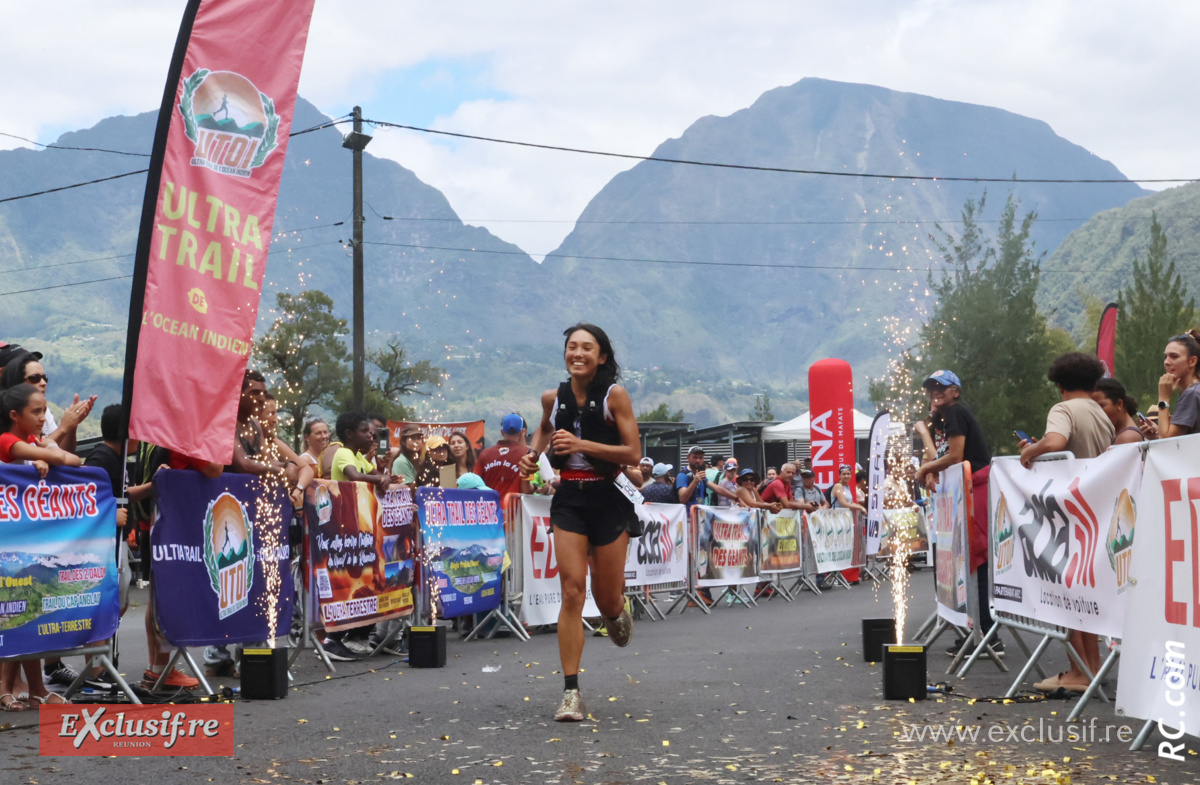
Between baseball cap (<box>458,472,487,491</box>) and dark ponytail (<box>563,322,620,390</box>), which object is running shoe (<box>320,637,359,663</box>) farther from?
dark ponytail (<box>563,322,620,390</box>)

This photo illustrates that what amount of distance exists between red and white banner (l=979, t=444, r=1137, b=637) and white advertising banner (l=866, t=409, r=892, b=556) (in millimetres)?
14399

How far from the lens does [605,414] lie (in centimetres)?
673

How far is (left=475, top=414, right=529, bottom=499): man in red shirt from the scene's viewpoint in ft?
42.3

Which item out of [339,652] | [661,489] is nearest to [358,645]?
[339,652]

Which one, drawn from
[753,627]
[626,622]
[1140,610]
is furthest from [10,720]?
[753,627]

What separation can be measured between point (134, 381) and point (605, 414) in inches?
100

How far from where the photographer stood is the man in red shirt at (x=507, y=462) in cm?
1288

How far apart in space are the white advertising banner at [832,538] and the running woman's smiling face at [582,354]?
13.8 metres

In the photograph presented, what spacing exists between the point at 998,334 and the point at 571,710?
158 ft

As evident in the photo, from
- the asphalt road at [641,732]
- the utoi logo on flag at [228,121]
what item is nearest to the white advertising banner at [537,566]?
the asphalt road at [641,732]

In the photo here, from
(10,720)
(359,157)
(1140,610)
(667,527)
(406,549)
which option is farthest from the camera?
(359,157)

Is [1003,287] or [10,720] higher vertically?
[1003,287]

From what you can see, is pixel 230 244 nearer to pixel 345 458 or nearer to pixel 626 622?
pixel 626 622

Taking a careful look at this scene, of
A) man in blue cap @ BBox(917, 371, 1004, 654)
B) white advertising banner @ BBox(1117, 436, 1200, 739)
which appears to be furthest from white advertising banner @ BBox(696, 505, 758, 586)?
white advertising banner @ BBox(1117, 436, 1200, 739)
